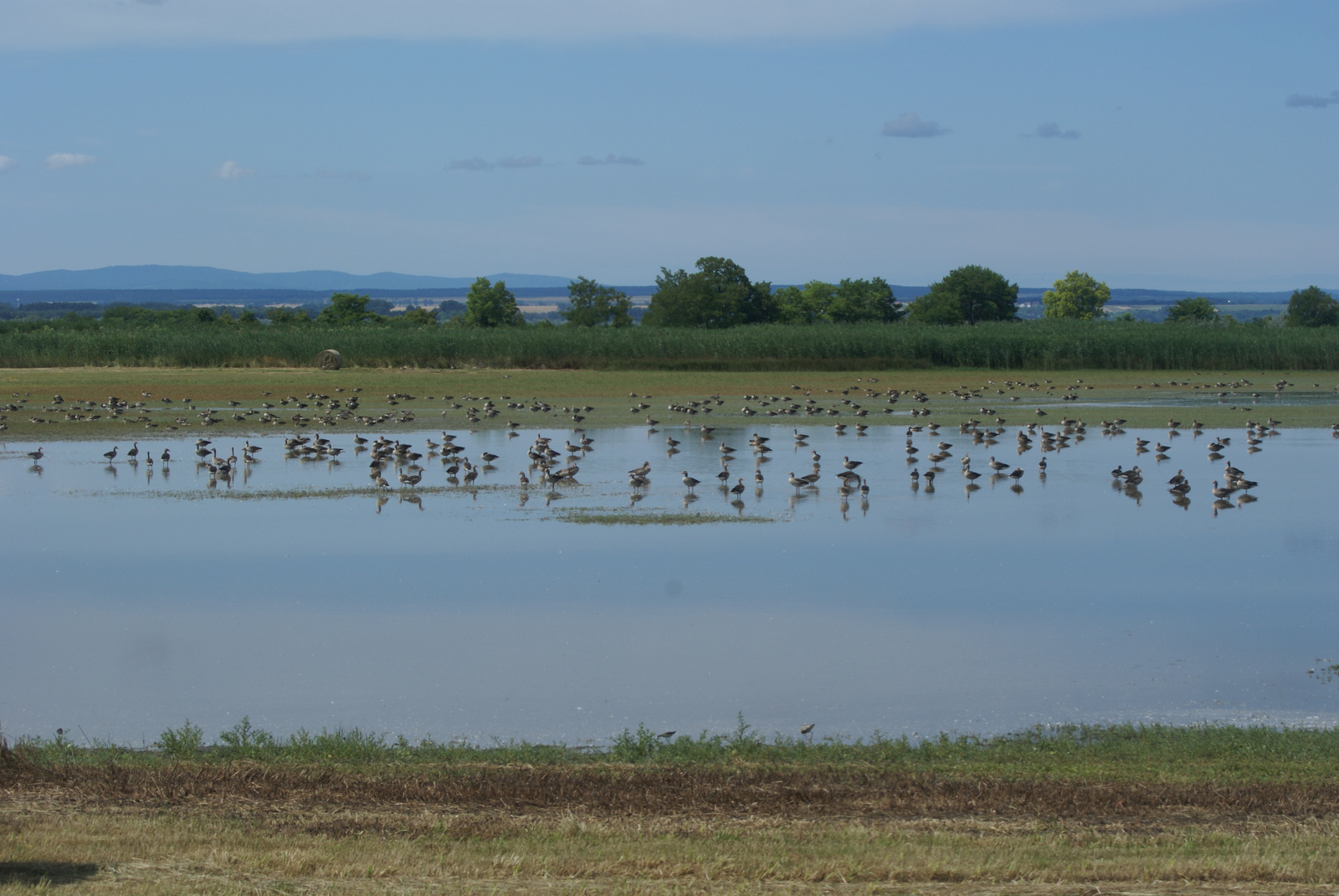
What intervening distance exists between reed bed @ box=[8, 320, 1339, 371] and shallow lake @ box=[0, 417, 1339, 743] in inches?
1453

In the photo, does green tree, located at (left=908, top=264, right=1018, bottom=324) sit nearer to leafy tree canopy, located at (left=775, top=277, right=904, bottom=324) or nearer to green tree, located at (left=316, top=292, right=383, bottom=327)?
leafy tree canopy, located at (left=775, top=277, right=904, bottom=324)

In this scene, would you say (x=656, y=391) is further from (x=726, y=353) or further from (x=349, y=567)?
(x=349, y=567)

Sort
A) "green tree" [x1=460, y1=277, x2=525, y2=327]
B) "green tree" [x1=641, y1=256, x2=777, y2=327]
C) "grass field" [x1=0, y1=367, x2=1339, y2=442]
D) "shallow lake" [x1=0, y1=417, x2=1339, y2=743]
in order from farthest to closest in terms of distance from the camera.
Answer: "green tree" [x1=460, y1=277, x2=525, y2=327]
"green tree" [x1=641, y1=256, x2=777, y2=327]
"grass field" [x1=0, y1=367, x2=1339, y2=442]
"shallow lake" [x1=0, y1=417, x2=1339, y2=743]

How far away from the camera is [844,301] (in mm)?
138500

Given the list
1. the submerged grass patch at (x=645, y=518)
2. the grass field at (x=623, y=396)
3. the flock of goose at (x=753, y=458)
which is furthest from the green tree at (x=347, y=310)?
the submerged grass patch at (x=645, y=518)

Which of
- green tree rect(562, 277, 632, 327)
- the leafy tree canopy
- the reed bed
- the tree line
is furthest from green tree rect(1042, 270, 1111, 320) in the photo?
the reed bed

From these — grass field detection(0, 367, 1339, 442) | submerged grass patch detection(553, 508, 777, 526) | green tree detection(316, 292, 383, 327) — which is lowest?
submerged grass patch detection(553, 508, 777, 526)

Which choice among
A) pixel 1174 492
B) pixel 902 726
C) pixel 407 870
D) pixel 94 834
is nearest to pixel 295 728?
pixel 94 834

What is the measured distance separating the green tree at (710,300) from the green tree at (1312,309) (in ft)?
170

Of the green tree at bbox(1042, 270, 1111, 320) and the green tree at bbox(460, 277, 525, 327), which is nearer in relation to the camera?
the green tree at bbox(460, 277, 525, 327)

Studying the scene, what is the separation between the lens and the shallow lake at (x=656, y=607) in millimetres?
10695

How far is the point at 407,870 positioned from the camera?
22.5 feet

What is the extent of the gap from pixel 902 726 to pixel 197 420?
31407mm

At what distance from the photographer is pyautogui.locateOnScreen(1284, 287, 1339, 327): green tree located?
129 m
